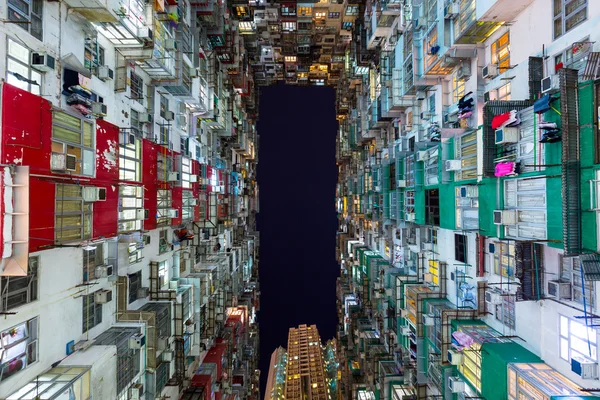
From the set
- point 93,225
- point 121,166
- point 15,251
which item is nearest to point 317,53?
point 121,166

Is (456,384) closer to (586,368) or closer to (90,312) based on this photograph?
(586,368)

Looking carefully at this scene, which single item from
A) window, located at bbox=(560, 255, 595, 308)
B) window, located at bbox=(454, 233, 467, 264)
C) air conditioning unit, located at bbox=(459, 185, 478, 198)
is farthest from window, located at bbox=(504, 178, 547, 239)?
window, located at bbox=(454, 233, 467, 264)

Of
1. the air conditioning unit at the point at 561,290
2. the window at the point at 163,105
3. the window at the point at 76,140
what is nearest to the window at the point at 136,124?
the window at the point at 163,105

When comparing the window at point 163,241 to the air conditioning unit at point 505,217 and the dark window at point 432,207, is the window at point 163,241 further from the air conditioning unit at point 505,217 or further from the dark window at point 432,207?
the air conditioning unit at point 505,217

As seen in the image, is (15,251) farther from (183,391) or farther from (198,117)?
(198,117)

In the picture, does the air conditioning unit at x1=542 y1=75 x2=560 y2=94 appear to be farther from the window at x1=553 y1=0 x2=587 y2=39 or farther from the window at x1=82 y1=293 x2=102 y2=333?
the window at x1=82 y1=293 x2=102 y2=333

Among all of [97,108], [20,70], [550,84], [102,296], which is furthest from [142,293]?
[550,84]
